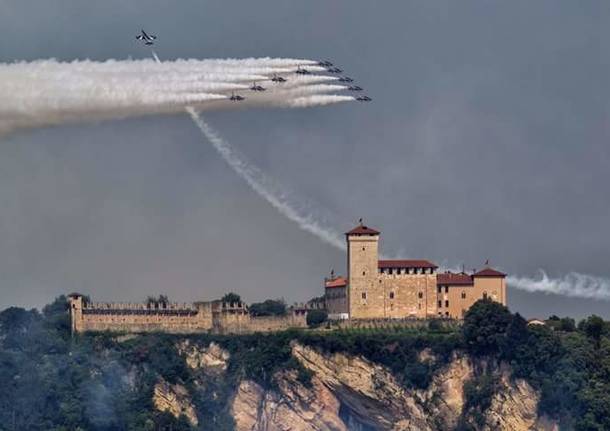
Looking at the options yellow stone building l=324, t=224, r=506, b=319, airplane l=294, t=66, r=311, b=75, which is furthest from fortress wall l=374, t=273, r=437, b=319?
airplane l=294, t=66, r=311, b=75

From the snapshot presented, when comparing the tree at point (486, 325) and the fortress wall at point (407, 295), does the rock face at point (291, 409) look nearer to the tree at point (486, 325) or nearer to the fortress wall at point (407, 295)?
the fortress wall at point (407, 295)

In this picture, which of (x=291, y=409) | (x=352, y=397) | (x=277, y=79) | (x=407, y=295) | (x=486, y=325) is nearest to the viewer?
(x=277, y=79)

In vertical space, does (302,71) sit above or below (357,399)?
above

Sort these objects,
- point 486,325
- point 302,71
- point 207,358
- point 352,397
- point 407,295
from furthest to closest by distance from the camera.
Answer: point 407,295
point 207,358
point 352,397
point 486,325
point 302,71

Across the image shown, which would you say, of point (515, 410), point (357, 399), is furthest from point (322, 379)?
point (515, 410)

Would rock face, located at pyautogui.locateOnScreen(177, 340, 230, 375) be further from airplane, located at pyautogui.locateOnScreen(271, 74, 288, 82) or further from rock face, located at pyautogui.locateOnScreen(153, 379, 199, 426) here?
airplane, located at pyautogui.locateOnScreen(271, 74, 288, 82)

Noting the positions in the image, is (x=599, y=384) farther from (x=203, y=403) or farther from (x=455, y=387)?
(x=203, y=403)

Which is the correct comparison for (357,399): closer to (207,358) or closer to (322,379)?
(322,379)
